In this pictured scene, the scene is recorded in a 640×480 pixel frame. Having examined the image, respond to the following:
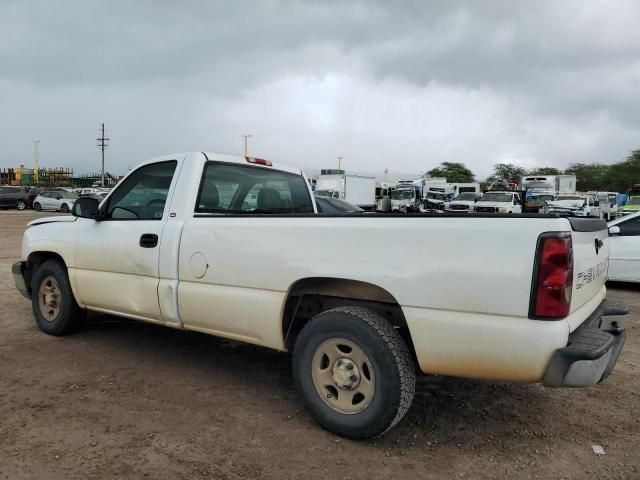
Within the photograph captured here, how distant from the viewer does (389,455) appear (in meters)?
3.04

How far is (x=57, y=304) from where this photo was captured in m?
5.22

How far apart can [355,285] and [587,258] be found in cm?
136

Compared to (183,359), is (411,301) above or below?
above

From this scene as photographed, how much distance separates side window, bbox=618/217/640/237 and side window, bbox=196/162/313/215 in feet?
19.3

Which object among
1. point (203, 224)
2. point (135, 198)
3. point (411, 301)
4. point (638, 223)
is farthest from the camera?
point (638, 223)

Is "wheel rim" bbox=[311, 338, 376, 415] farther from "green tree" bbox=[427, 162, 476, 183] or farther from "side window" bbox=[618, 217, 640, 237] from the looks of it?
"green tree" bbox=[427, 162, 476, 183]

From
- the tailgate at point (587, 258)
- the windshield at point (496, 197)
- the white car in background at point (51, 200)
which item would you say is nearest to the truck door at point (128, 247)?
the tailgate at point (587, 258)

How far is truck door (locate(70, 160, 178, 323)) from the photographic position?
13.6 feet

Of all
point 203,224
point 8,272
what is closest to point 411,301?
point 203,224

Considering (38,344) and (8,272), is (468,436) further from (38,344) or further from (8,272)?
(8,272)

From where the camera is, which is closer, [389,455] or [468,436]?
[389,455]

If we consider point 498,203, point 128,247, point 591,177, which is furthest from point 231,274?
point 591,177

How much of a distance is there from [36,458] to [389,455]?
6.52 feet

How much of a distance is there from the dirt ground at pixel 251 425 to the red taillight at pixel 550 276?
37.5 inches
